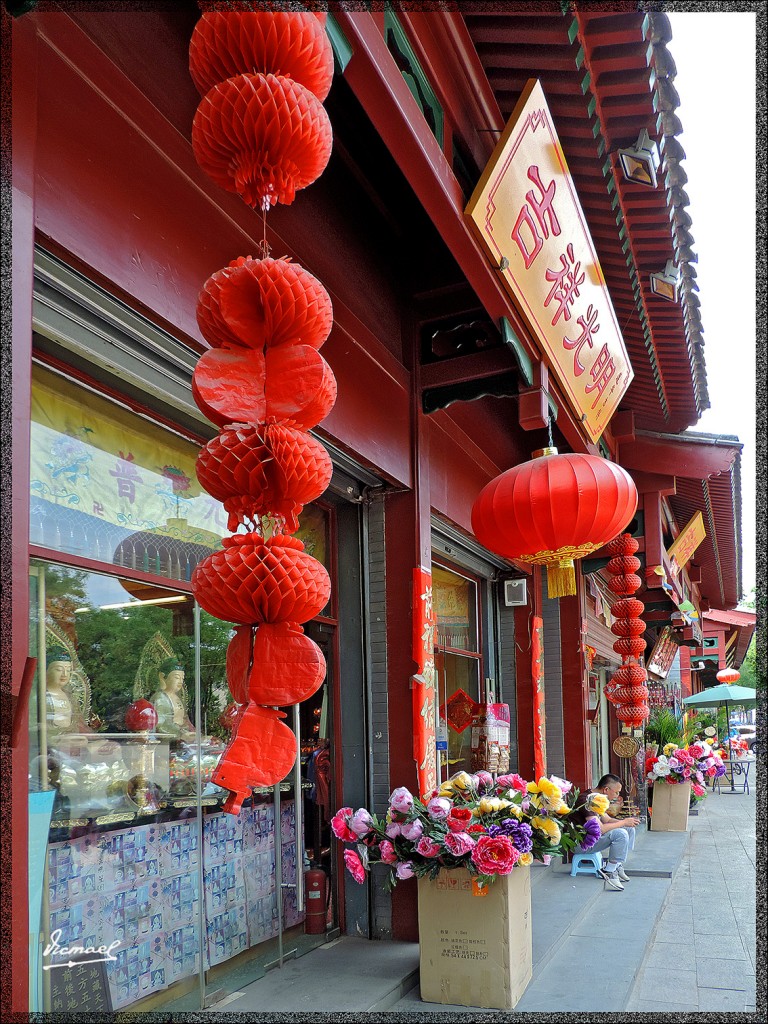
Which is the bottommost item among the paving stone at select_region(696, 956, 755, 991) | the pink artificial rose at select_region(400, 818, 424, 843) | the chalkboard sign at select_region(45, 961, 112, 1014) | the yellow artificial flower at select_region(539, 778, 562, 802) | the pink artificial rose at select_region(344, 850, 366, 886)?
the paving stone at select_region(696, 956, 755, 991)

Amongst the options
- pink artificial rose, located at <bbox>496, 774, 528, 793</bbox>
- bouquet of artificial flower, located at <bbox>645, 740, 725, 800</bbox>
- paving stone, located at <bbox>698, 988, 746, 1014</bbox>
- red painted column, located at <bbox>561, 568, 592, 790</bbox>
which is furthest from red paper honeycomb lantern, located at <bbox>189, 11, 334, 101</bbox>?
bouquet of artificial flower, located at <bbox>645, 740, 725, 800</bbox>

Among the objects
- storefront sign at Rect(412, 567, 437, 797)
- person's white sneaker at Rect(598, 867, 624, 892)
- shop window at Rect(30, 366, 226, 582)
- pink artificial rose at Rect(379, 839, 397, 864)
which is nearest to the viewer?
Result: shop window at Rect(30, 366, 226, 582)

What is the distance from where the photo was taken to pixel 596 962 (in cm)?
545

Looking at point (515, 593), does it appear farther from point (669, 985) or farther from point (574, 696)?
point (669, 985)

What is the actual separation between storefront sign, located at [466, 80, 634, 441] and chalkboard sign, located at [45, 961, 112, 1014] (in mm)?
3677

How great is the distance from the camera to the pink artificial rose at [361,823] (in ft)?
16.1

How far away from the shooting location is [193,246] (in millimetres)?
3699

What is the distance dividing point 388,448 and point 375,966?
3175 mm

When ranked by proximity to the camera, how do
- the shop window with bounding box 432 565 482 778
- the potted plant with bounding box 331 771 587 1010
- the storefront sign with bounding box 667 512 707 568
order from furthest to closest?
the storefront sign with bounding box 667 512 707 568, the shop window with bounding box 432 565 482 778, the potted plant with bounding box 331 771 587 1010

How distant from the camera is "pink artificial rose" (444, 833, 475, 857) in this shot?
449cm

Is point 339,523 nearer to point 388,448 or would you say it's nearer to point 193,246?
point 388,448

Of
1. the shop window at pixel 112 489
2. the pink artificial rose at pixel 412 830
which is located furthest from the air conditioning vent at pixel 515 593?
the shop window at pixel 112 489

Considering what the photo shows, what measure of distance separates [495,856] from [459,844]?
0.66 feet

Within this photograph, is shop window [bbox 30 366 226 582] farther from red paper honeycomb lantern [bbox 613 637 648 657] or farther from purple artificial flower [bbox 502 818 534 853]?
red paper honeycomb lantern [bbox 613 637 648 657]
